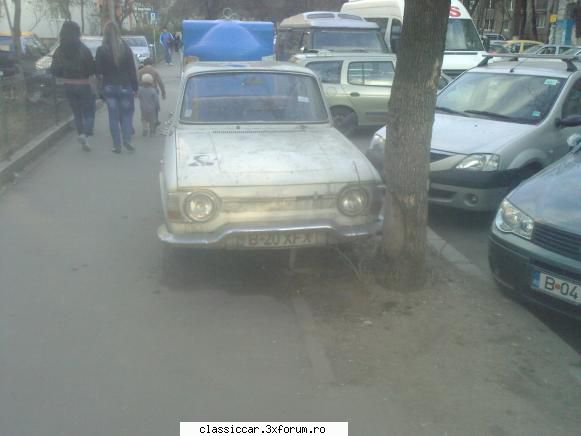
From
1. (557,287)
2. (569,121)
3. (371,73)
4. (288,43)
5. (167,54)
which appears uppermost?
(288,43)

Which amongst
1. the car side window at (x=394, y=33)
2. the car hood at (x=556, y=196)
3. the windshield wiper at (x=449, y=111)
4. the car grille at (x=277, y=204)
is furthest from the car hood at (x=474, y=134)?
the car side window at (x=394, y=33)

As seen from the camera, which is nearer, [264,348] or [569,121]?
[264,348]

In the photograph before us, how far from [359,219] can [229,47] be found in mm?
10673

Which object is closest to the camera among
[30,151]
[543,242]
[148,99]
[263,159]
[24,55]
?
Result: [543,242]

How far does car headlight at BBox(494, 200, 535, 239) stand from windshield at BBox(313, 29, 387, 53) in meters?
12.0

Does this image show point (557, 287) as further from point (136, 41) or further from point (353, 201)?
point (136, 41)

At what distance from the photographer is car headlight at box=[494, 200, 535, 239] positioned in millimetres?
Result: 4939

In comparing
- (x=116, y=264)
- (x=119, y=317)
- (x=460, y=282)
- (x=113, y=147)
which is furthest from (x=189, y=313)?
(x=113, y=147)

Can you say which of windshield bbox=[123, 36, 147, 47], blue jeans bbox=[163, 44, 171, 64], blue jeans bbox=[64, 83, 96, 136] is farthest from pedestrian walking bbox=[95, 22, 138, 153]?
blue jeans bbox=[163, 44, 171, 64]

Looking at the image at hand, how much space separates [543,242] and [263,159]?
2.22 m

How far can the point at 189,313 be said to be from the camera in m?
4.98

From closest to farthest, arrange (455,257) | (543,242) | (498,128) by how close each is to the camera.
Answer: (543,242)
(455,257)
(498,128)

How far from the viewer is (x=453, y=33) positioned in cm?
1822

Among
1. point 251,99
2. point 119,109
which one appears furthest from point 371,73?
point 251,99
